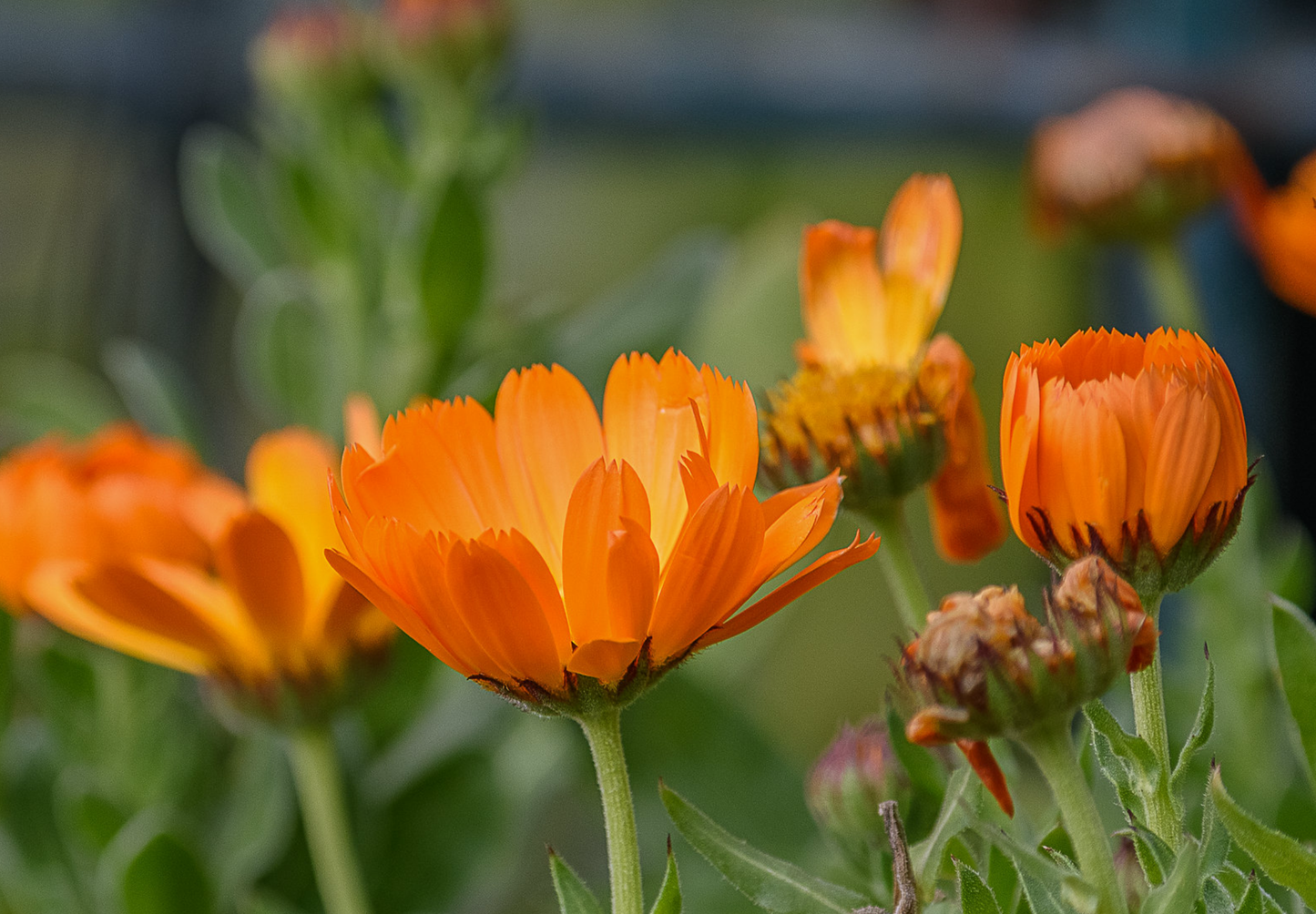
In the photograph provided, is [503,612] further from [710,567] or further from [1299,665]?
[1299,665]

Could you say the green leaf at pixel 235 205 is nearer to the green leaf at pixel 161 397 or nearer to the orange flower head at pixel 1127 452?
the green leaf at pixel 161 397

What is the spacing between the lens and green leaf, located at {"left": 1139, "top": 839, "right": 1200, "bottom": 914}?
16 cm

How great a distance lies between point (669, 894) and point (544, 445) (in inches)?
2.6

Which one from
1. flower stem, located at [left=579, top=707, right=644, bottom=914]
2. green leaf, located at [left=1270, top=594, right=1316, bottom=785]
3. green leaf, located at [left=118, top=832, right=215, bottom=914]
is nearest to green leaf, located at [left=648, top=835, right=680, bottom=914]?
flower stem, located at [left=579, top=707, right=644, bottom=914]

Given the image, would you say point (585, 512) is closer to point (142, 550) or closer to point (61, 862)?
point (142, 550)

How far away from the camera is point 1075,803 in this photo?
175mm

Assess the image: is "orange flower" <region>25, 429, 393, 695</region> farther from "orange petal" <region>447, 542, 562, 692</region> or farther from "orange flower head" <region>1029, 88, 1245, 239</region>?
"orange flower head" <region>1029, 88, 1245, 239</region>

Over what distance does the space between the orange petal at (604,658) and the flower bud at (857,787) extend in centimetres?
8

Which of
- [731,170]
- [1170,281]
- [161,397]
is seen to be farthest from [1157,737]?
[731,170]

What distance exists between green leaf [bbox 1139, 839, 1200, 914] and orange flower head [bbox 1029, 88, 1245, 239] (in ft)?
1.00

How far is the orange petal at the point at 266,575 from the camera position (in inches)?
11.4

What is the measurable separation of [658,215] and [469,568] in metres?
0.84

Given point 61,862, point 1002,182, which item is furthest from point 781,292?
point 1002,182

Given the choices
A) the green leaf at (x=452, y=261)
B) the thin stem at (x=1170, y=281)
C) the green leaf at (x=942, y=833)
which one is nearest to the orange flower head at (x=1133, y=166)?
the thin stem at (x=1170, y=281)
